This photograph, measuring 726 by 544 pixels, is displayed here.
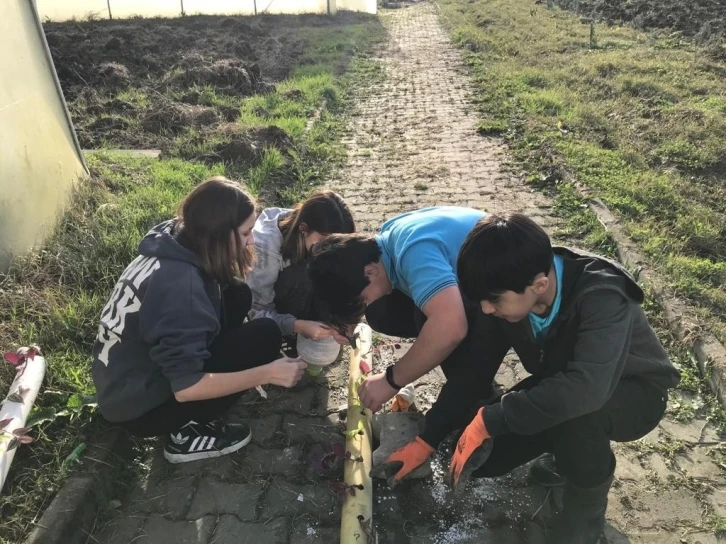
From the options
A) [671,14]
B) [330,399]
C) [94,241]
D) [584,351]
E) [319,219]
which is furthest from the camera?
[671,14]

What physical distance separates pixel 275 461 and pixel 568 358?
55.2 inches

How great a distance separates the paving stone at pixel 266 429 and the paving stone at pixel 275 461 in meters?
0.05

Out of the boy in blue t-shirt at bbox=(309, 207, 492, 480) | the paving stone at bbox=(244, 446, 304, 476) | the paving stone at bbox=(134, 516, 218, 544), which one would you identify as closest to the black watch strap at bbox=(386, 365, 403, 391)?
the boy in blue t-shirt at bbox=(309, 207, 492, 480)

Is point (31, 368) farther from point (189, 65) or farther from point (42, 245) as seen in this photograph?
point (189, 65)

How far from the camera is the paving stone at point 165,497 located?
7.60 ft

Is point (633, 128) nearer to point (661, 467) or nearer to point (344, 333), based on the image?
point (661, 467)

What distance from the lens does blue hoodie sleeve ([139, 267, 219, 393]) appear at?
2053mm

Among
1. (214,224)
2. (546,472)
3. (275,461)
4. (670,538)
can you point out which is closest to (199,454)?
(275,461)

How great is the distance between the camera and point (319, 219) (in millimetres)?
2652

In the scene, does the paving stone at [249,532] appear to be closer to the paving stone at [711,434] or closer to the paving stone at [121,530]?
the paving stone at [121,530]

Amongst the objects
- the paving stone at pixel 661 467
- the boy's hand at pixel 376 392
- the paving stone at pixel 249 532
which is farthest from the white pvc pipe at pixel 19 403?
the paving stone at pixel 661 467

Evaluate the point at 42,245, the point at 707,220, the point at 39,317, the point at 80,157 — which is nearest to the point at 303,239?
the point at 39,317

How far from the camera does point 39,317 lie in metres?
2.99

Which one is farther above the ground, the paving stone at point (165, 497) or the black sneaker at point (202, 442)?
the black sneaker at point (202, 442)
